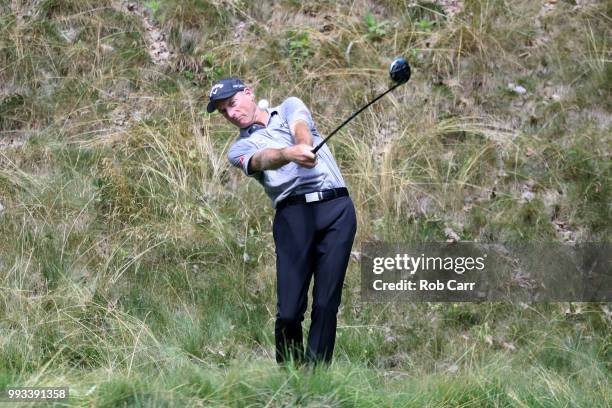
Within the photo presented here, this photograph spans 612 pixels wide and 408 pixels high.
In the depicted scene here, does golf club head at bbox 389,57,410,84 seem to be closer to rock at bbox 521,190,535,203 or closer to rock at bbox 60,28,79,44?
rock at bbox 521,190,535,203

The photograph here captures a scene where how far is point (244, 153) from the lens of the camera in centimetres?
636

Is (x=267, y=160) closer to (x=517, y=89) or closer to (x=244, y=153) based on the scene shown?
(x=244, y=153)

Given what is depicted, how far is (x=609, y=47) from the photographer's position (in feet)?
34.2

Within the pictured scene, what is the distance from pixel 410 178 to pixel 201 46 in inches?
117

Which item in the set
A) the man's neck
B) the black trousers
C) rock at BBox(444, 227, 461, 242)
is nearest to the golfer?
the black trousers

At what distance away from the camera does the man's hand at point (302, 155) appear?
577 cm

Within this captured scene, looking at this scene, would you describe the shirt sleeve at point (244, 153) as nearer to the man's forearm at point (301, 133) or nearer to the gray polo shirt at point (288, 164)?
the gray polo shirt at point (288, 164)

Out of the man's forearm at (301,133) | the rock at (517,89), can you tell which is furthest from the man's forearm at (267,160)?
the rock at (517,89)

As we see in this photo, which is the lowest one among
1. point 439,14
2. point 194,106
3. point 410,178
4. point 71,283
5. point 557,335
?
point 557,335

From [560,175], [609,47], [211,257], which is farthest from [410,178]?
[609,47]

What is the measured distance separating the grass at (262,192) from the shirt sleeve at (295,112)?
148 cm

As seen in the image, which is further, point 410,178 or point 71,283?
point 410,178

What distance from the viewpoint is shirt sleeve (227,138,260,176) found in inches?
247

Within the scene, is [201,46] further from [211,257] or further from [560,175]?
[560,175]
